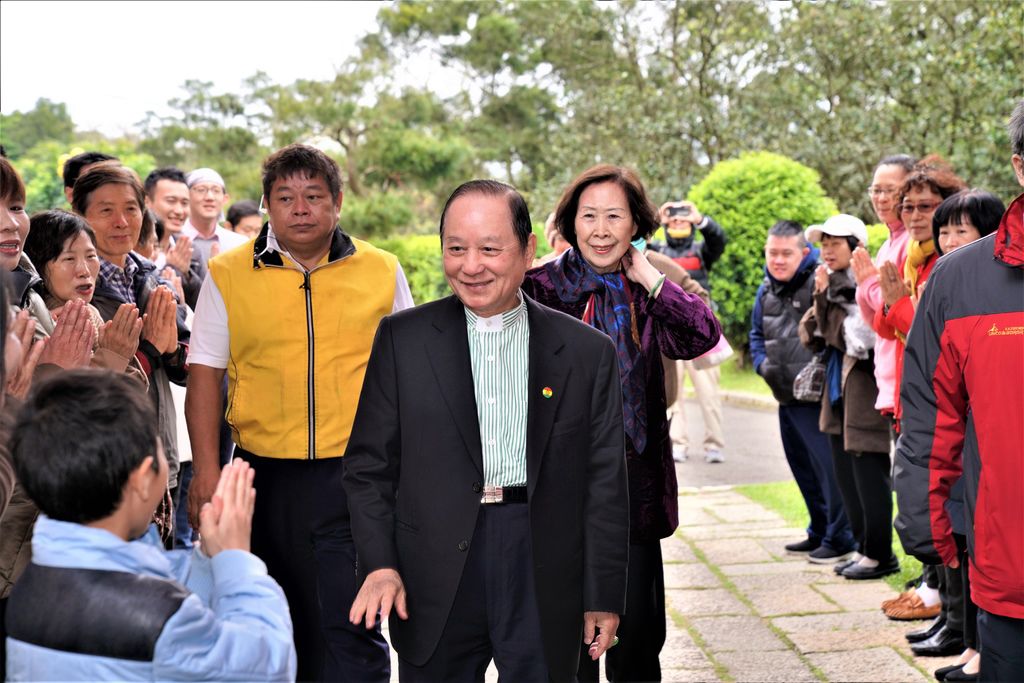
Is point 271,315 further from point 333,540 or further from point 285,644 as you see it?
point 285,644

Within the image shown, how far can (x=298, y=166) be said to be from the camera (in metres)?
4.44

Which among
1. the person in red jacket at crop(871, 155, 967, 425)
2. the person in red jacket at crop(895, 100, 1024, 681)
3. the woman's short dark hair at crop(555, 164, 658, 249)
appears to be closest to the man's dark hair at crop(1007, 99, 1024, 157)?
the person in red jacket at crop(895, 100, 1024, 681)

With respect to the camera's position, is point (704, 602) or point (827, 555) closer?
point (704, 602)

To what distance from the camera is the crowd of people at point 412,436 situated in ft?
7.63

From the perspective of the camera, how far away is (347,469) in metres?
3.36

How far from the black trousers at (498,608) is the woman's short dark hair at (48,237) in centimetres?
210

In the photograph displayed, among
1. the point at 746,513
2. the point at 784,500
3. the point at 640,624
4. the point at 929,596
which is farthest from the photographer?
the point at 784,500

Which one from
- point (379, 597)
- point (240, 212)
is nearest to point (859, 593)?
point (379, 597)

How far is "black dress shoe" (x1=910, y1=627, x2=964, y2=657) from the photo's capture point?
5391 mm

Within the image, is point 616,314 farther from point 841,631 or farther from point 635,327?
point 841,631

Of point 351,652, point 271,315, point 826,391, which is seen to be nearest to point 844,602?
point 826,391

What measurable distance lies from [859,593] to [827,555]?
74cm

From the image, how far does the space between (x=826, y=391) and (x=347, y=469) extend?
168 inches

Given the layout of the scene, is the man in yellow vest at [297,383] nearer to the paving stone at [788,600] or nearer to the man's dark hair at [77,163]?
the man's dark hair at [77,163]
